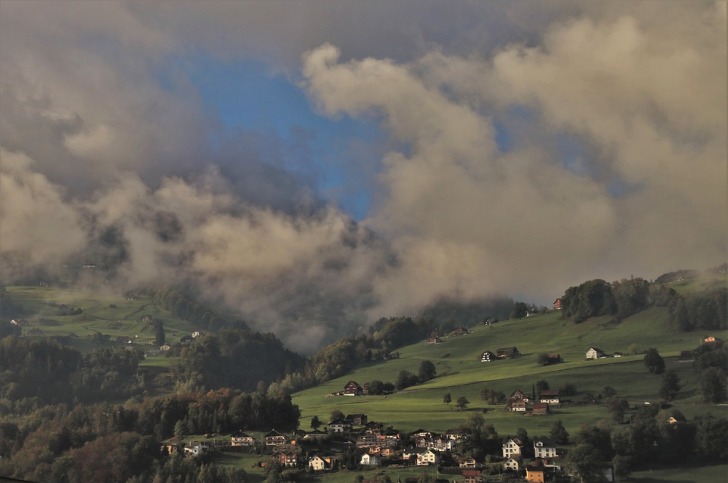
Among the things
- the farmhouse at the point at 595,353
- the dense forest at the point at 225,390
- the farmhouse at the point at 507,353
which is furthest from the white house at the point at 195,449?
the farmhouse at the point at 595,353

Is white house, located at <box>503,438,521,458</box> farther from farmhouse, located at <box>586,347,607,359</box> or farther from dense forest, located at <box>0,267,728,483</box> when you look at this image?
farmhouse, located at <box>586,347,607,359</box>

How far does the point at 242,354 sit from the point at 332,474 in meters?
18.5

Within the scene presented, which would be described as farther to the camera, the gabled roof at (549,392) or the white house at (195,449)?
the white house at (195,449)

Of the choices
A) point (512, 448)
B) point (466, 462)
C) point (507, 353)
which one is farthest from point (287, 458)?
point (507, 353)

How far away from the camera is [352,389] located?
31.8m

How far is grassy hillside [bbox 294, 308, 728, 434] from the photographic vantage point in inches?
955

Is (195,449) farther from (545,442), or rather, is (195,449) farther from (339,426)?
(545,442)

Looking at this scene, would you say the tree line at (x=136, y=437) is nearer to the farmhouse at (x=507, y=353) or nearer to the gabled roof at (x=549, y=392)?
the gabled roof at (x=549, y=392)

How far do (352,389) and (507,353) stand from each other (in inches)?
280

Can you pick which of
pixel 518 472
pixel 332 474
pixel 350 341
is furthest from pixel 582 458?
pixel 350 341

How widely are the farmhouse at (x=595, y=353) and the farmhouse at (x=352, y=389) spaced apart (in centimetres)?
961

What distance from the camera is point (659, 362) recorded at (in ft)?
82.1

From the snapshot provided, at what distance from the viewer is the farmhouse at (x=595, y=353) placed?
27886mm

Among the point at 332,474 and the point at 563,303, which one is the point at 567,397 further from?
the point at 332,474
